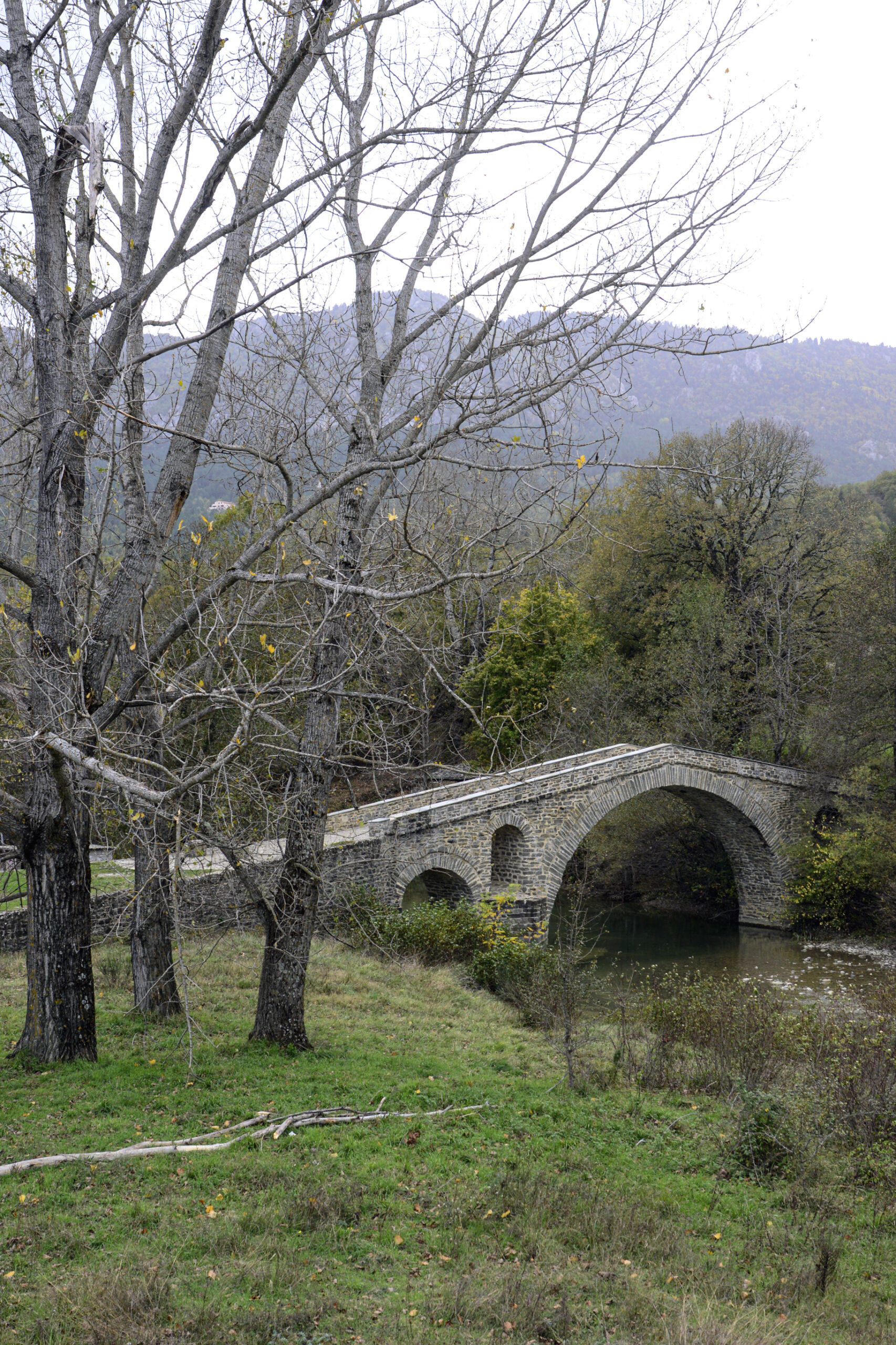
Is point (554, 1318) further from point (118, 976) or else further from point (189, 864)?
point (189, 864)

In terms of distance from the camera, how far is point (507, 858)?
1739 cm

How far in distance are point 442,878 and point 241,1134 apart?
11247mm

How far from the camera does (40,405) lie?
555cm

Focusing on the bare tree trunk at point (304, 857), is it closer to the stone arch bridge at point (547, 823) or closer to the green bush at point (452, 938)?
the green bush at point (452, 938)

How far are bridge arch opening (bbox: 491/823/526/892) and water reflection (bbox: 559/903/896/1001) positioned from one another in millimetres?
1754

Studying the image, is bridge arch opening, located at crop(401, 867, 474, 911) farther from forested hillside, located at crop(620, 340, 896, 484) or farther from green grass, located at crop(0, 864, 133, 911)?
forested hillside, located at crop(620, 340, 896, 484)

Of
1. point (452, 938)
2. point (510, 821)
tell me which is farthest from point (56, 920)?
point (510, 821)

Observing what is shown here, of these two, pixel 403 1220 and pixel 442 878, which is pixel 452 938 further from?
pixel 403 1220

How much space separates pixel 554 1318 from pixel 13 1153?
303cm

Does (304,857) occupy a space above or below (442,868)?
above

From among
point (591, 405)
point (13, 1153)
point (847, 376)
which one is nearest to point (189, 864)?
point (13, 1153)

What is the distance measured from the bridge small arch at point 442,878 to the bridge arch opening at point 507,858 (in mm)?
1052

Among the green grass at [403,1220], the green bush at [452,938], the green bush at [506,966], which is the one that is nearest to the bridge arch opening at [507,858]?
the green bush at [452,938]

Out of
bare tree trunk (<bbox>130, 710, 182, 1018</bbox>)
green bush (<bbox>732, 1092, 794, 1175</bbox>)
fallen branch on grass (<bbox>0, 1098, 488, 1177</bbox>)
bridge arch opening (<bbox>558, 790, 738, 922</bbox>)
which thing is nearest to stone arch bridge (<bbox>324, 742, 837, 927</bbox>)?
bridge arch opening (<bbox>558, 790, 738, 922</bbox>)
